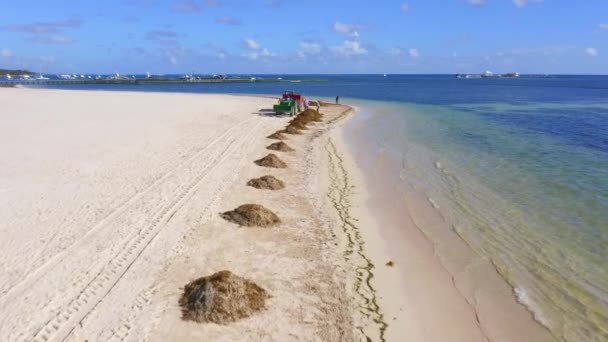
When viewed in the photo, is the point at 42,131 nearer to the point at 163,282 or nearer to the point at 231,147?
the point at 231,147

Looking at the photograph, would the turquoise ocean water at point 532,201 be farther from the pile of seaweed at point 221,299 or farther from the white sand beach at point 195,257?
the pile of seaweed at point 221,299

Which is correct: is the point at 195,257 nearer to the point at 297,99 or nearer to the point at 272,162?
the point at 272,162

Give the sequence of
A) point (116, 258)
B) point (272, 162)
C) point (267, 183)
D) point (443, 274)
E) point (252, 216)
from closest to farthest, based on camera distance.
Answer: point (116, 258), point (443, 274), point (252, 216), point (267, 183), point (272, 162)

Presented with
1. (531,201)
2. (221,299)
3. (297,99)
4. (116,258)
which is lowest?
(531,201)

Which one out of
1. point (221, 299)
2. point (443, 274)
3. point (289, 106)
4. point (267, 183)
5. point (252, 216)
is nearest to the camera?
point (221, 299)

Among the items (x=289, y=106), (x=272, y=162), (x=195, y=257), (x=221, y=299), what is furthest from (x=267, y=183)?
(x=289, y=106)

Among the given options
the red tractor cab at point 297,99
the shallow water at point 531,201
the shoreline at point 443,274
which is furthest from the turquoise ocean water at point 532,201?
the red tractor cab at point 297,99

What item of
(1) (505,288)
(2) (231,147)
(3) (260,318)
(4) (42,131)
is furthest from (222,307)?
(4) (42,131)

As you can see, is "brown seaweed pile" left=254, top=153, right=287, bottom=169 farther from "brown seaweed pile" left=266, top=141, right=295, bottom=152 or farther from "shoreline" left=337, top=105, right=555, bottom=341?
"shoreline" left=337, top=105, right=555, bottom=341

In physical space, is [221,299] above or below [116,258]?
above
